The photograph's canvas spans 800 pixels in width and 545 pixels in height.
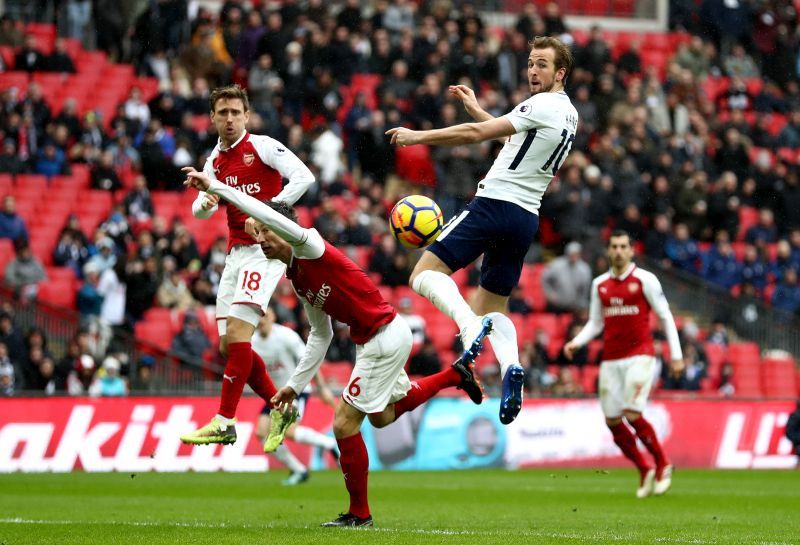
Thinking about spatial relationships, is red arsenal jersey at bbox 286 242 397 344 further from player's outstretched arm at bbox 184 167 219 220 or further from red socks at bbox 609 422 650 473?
red socks at bbox 609 422 650 473

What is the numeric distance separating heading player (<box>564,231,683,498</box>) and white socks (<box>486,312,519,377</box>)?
439 centimetres

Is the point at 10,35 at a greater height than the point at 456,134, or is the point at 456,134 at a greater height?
the point at 456,134

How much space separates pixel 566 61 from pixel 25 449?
33.3 ft

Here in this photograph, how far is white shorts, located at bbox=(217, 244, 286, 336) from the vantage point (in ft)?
38.7

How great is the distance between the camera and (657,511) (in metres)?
12.4

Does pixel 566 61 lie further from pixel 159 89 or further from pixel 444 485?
pixel 159 89

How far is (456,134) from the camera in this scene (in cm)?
927

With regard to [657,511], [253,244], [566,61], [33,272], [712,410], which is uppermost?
[566,61]

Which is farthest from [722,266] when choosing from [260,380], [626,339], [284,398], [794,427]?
[284,398]

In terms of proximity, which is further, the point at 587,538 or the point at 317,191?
the point at 317,191

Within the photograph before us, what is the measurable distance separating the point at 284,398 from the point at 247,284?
73.4 inches

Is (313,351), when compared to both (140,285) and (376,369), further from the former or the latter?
(140,285)

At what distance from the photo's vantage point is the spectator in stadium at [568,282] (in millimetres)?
23906

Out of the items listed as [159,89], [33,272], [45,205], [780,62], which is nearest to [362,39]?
[159,89]
